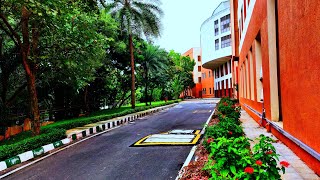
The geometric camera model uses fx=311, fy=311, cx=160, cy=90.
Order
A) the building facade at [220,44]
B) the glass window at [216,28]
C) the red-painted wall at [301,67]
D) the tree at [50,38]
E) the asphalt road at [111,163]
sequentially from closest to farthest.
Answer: the red-painted wall at [301,67] → the asphalt road at [111,163] → the tree at [50,38] → the building facade at [220,44] → the glass window at [216,28]

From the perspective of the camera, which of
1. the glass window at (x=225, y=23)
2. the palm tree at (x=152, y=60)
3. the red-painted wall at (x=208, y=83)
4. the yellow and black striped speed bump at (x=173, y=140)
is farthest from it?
the red-painted wall at (x=208, y=83)

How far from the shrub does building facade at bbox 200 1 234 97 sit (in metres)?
43.6

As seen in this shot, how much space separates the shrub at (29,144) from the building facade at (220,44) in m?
43.6

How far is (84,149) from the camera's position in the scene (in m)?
10.1

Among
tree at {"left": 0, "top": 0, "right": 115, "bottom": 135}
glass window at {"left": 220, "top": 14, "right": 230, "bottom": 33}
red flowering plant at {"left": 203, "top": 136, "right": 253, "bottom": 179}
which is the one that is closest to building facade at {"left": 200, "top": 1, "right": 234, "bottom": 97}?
glass window at {"left": 220, "top": 14, "right": 230, "bottom": 33}

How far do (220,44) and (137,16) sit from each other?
111 ft

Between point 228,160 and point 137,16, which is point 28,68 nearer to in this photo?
point 228,160

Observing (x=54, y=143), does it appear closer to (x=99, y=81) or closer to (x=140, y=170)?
(x=140, y=170)

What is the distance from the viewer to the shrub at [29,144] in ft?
28.7

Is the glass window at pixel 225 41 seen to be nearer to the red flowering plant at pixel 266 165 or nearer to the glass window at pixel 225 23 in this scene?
the glass window at pixel 225 23

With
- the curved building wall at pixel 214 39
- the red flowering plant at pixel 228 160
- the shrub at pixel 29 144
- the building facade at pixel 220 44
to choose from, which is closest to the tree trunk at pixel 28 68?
the shrub at pixel 29 144

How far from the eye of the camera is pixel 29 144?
384 inches

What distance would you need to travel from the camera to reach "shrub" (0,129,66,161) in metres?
8.73

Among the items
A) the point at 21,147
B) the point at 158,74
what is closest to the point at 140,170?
the point at 21,147
